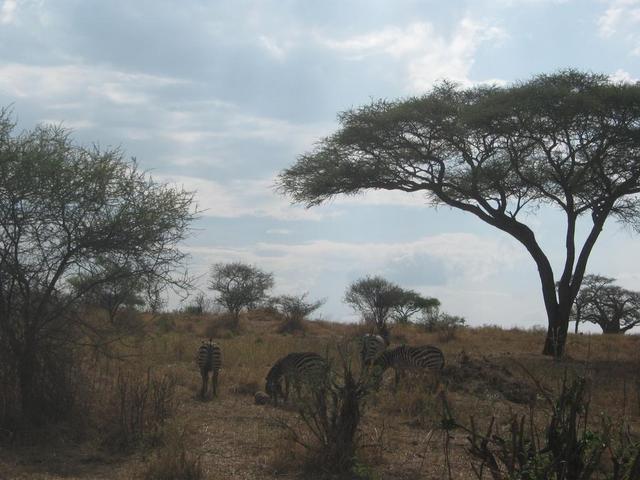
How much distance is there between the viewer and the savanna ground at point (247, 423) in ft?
24.5

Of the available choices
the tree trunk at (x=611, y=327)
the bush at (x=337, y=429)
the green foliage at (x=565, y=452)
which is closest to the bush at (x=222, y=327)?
the bush at (x=337, y=429)

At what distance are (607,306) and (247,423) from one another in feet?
109

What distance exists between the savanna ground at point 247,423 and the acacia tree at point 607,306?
2263 centimetres

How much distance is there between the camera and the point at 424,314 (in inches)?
1211

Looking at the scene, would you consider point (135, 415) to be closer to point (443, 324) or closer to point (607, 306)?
point (443, 324)

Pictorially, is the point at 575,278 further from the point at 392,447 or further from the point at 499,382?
the point at 392,447

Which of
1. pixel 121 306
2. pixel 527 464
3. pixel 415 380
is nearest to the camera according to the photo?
pixel 527 464

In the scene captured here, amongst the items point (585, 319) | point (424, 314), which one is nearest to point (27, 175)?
point (424, 314)

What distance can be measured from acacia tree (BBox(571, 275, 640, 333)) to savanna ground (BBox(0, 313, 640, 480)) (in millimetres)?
22626

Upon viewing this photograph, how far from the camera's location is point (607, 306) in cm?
3906

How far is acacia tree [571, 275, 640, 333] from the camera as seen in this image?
38406mm

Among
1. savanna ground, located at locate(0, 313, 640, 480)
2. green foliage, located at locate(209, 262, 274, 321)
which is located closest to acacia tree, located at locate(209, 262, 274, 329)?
green foliage, located at locate(209, 262, 274, 321)

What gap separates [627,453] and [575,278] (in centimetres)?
1523

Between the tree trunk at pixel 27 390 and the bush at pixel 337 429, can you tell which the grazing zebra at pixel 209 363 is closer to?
the tree trunk at pixel 27 390
